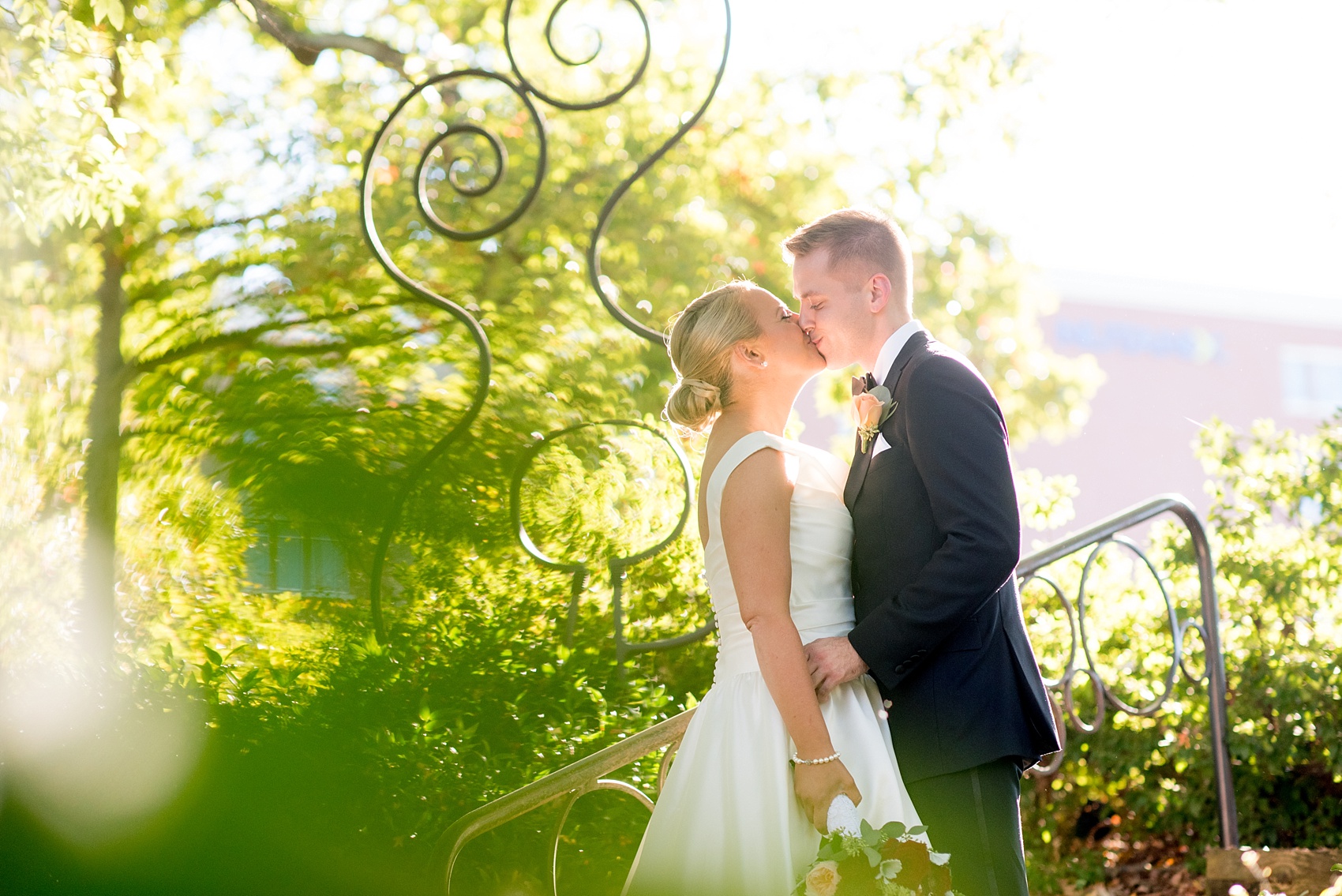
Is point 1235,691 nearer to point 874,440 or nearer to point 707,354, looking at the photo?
point 874,440

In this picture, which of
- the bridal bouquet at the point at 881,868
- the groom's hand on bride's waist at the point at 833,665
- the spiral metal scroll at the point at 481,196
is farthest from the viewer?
the spiral metal scroll at the point at 481,196

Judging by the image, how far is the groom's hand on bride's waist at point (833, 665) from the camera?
86.3 inches

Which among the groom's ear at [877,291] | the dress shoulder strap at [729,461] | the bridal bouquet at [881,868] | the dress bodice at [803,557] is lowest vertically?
the bridal bouquet at [881,868]

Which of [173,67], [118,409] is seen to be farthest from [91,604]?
[173,67]

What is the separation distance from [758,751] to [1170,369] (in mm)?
39511

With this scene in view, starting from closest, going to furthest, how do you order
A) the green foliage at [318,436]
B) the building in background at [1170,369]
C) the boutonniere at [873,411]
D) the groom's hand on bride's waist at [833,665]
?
the groom's hand on bride's waist at [833,665]
the boutonniere at [873,411]
the green foliage at [318,436]
the building in background at [1170,369]

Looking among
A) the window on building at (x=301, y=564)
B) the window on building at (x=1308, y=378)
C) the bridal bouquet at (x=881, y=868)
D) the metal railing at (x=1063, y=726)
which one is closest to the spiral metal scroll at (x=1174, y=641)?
the metal railing at (x=1063, y=726)

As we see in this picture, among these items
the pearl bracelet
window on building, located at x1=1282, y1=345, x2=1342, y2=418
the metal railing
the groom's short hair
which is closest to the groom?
the pearl bracelet

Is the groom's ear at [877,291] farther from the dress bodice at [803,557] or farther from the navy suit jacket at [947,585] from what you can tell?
the dress bodice at [803,557]

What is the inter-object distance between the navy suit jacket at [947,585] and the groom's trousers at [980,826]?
1.8 inches

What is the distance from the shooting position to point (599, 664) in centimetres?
373

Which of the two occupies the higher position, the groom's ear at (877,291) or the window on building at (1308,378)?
the window on building at (1308,378)

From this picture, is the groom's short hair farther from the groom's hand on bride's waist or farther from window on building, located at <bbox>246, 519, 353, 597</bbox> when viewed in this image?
window on building, located at <bbox>246, 519, 353, 597</bbox>

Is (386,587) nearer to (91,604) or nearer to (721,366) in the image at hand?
(91,604)
